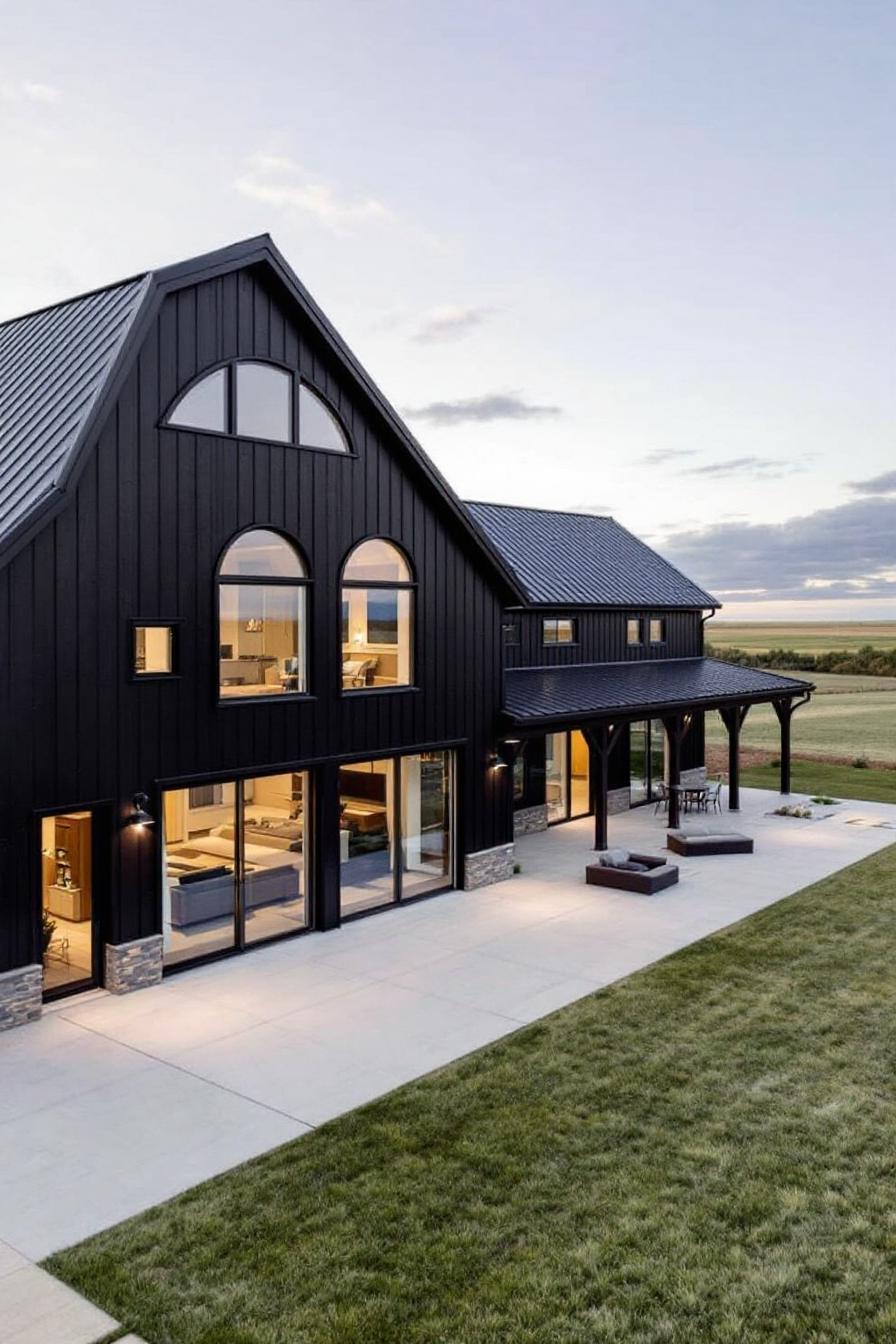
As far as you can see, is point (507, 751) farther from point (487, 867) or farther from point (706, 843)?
point (706, 843)

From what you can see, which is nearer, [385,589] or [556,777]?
[385,589]

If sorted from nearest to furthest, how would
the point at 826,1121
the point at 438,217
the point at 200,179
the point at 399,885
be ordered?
the point at 826,1121, the point at 399,885, the point at 200,179, the point at 438,217

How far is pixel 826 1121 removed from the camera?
284 inches

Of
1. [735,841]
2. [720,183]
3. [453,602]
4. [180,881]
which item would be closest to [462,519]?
[453,602]

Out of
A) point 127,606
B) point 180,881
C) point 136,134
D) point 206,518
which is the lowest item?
point 180,881

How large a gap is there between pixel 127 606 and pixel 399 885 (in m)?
5.98

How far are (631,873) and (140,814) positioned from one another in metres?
7.87

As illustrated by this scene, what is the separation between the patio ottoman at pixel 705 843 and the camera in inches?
672

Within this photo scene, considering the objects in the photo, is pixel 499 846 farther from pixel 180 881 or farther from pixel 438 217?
pixel 438 217

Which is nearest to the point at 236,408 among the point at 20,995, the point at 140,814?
the point at 140,814

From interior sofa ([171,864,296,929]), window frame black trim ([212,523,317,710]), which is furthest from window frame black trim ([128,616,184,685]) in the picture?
interior sofa ([171,864,296,929])

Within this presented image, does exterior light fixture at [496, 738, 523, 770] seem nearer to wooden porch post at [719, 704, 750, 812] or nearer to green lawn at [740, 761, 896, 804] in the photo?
wooden porch post at [719, 704, 750, 812]

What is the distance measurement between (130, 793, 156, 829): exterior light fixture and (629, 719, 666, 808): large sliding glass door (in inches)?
554

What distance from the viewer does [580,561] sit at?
23.3m
